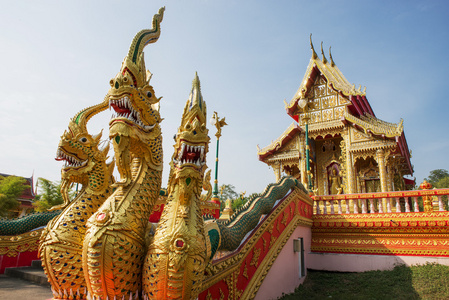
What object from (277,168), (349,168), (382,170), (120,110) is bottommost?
(120,110)

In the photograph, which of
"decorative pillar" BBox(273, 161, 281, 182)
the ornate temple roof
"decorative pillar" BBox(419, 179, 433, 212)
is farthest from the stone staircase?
"decorative pillar" BBox(273, 161, 281, 182)

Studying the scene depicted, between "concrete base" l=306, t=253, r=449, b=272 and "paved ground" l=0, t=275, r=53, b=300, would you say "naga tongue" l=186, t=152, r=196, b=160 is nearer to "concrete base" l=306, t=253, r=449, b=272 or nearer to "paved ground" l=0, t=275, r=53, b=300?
"paved ground" l=0, t=275, r=53, b=300

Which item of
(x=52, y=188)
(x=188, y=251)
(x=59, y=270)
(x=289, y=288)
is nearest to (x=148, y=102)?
(x=188, y=251)

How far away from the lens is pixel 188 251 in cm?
231

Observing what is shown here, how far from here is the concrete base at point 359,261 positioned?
21.1 feet

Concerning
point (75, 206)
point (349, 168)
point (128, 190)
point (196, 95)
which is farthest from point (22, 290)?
point (349, 168)

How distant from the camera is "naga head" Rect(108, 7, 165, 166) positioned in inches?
101

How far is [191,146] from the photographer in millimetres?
2512

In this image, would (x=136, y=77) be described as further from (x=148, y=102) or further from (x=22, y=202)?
(x=22, y=202)

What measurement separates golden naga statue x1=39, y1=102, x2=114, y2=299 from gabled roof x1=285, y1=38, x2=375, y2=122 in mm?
14489

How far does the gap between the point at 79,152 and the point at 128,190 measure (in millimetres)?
1135

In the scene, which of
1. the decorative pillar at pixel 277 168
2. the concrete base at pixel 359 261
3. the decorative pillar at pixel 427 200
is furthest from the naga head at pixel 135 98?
the decorative pillar at pixel 277 168

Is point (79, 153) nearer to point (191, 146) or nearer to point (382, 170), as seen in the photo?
point (191, 146)

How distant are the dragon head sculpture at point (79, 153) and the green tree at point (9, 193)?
67.4 feet
